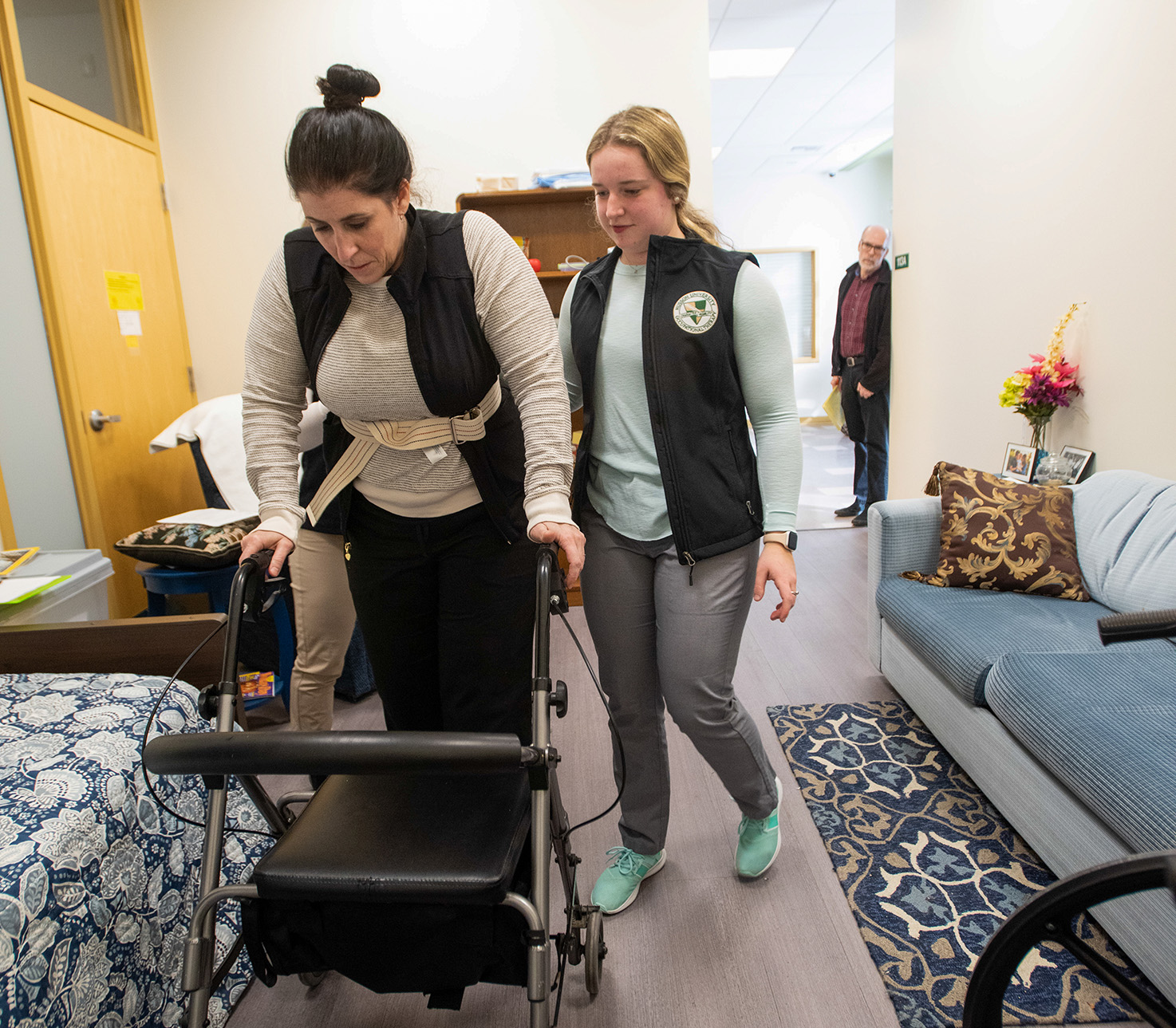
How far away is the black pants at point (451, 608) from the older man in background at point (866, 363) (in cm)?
373

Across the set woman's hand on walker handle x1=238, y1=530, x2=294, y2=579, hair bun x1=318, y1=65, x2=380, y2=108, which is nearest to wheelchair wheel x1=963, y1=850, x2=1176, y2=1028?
woman's hand on walker handle x1=238, y1=530, x2=294, y2=579

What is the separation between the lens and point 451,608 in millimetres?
1276

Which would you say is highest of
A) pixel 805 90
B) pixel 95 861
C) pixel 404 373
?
pixel 805 90

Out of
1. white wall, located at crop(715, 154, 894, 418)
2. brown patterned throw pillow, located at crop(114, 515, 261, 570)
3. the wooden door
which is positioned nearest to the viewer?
brown patterned throw pillow, located at crop(114, 515, 261, 570)

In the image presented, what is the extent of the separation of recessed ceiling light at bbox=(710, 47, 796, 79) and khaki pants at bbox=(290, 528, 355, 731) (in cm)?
499

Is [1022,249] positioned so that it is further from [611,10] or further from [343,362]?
[343,362]

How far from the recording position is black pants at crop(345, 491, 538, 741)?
1.26 m

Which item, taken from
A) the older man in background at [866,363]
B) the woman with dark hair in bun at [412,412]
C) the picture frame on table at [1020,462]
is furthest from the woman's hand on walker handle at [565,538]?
the older man in background at [866,363]

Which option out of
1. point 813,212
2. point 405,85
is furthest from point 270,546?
point 813,212

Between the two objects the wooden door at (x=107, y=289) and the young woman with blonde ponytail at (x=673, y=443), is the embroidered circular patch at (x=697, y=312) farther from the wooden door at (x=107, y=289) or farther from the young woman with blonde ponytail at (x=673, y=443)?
the wooden door at (x=107, y=289)

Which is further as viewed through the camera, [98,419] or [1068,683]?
[98,419]

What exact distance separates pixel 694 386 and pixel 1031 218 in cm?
238

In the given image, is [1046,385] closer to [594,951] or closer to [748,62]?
[594,951]

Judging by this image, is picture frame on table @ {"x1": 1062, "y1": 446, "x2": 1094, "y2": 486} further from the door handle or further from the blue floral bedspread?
the door handle
